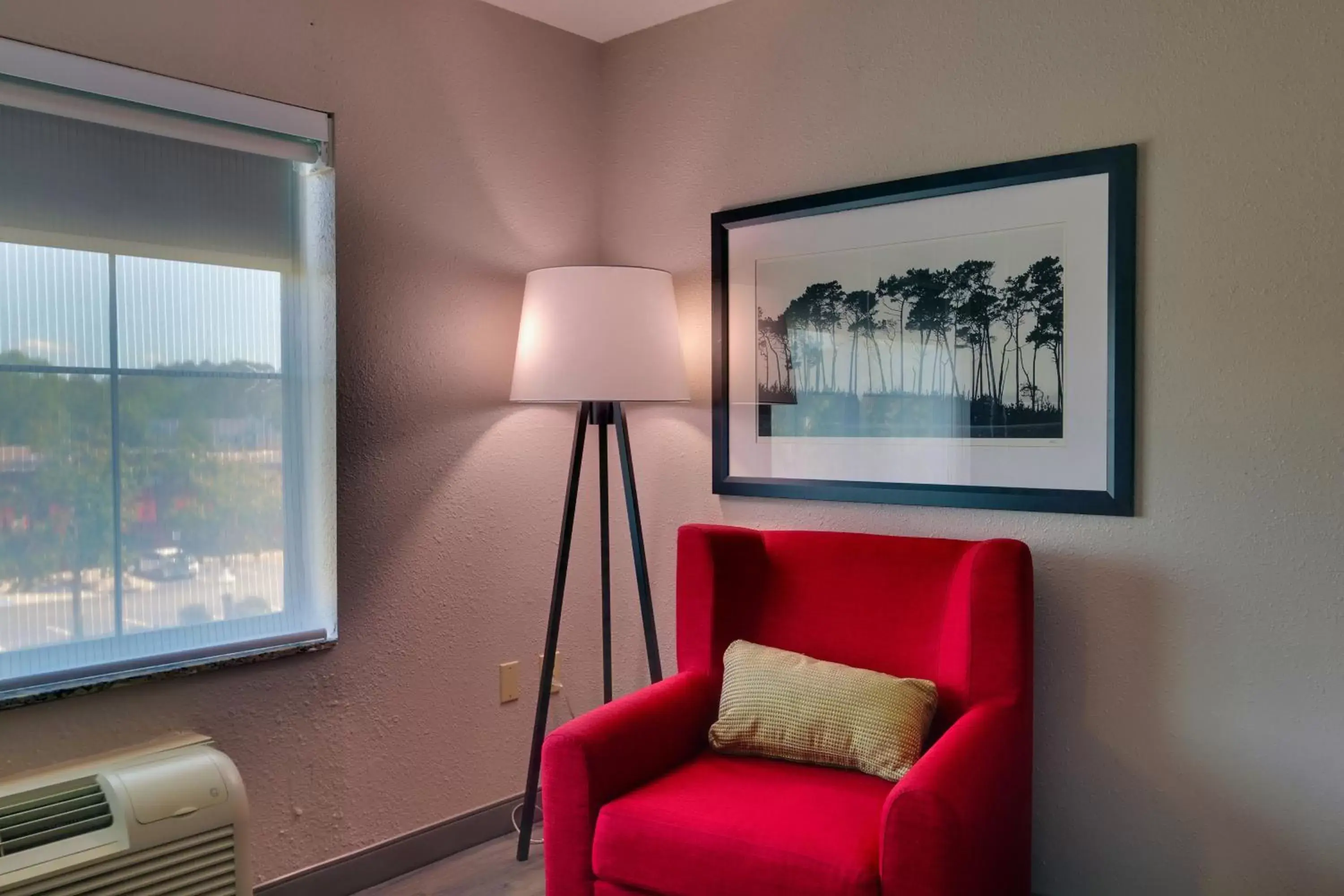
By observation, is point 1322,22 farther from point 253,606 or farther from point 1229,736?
point 253,606

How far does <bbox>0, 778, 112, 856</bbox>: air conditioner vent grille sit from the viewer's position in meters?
1.84

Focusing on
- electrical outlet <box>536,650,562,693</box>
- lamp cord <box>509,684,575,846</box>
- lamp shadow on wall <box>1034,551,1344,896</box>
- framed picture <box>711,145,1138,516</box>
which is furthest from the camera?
electrical outlet <box>536,650,562,693</box>

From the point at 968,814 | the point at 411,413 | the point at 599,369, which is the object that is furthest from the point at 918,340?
the point at 411,413

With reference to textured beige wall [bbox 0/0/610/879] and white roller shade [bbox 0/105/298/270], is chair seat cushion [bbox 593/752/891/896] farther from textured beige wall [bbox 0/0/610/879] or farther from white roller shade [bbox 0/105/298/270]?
white roller shade [bbox 0/105/298/270]

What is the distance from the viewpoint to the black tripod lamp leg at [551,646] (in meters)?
2.70

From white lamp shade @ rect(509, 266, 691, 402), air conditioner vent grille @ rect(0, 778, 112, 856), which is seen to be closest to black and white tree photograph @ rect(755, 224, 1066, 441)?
white lamp shade @ rect(509, 266, 691, 402)

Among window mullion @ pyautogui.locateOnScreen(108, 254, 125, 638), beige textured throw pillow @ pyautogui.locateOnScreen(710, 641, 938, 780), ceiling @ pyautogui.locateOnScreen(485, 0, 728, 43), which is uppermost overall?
ceiling @ pyautogui.locateOnScreen(485, 0, 728, 43)

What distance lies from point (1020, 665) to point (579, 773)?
0.92 meters

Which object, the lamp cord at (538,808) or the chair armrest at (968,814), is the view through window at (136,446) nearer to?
the lamp cord at (538,808)

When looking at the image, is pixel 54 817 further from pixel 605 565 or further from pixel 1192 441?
pixel 1192 441

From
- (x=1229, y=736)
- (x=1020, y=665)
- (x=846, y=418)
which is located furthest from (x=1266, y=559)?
(x=846, y=418)

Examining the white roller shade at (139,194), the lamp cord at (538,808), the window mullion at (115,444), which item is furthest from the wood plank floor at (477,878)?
the white roller shade at (139,194)

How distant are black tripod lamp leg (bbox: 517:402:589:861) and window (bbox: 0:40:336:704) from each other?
22.7 inches

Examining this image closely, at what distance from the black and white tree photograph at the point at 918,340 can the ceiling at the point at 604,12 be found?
30.0 inches
